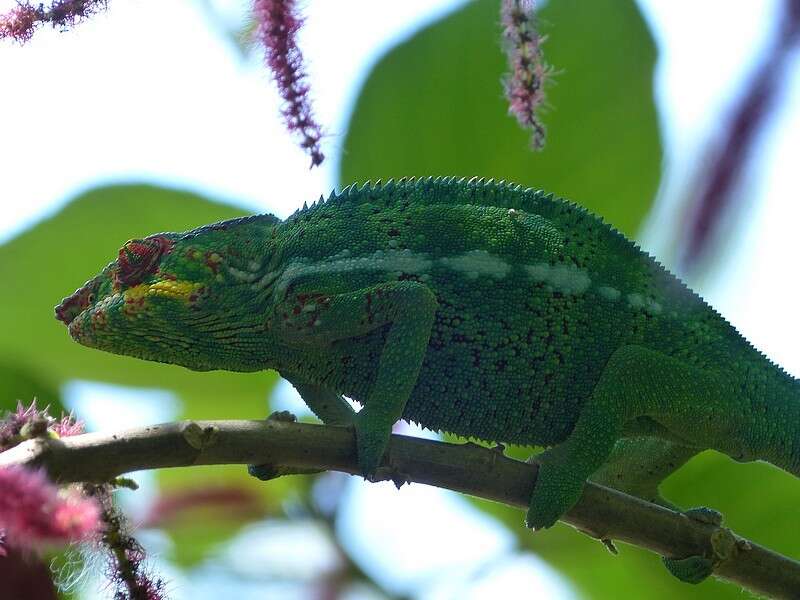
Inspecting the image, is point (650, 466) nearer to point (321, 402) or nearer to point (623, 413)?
point (623, 413)

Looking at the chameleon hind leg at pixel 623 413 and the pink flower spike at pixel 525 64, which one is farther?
the chameleon hind leg at pixel 623 413

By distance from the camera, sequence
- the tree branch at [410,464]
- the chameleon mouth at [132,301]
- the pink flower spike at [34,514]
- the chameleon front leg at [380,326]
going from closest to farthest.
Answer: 1. the pink flower spike at [34,514]
2. the tree branch at [410,464]
3. the chameleon front leg at [380,326]
4. the chameleon mouth at [132,301]

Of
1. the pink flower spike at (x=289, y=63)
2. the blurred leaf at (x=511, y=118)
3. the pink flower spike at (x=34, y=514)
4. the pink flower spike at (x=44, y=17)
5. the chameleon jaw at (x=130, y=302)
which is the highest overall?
the blurred leaf at (x=511, y=118)

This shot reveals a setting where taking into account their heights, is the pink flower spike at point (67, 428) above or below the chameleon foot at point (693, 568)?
below

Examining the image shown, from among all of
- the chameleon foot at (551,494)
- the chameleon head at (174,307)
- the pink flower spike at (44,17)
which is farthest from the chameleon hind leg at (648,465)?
the pink flower spike at (44,17)

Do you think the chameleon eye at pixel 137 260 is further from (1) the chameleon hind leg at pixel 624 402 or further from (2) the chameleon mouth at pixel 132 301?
(1) the chameleon hind leg at pixel 624 402

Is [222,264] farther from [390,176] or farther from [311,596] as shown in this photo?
[311,596]

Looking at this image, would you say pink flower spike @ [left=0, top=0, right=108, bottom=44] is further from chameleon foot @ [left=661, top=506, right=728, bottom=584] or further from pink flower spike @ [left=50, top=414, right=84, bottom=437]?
chameleon foot @ [left=661, top=506, right=728, bottom=584]

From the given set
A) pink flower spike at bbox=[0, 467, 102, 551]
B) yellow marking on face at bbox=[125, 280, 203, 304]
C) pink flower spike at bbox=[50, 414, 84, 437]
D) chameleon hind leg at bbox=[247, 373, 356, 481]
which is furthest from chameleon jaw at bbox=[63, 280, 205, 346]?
pink flower spike at bbox=[0, 467, 102, 551]
